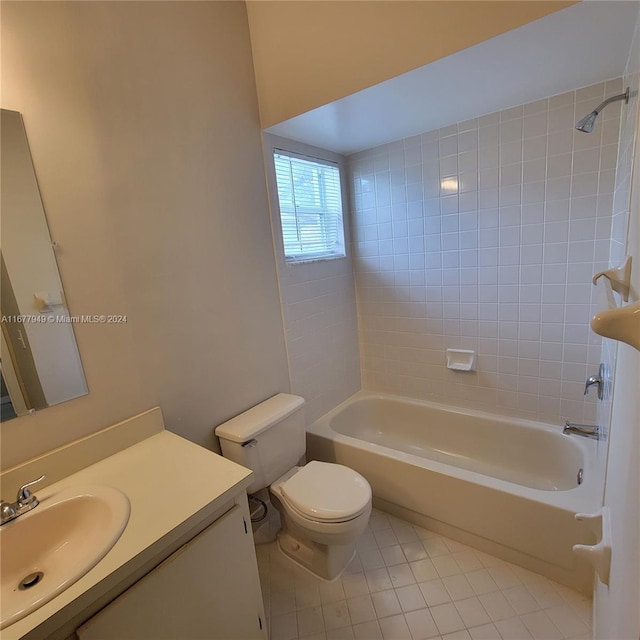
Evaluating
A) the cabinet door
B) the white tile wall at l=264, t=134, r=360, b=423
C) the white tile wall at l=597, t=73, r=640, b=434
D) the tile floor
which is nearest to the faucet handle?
the cabinet door

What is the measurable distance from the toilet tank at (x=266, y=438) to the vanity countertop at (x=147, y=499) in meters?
0.31

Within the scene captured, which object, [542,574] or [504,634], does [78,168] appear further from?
[542,574]

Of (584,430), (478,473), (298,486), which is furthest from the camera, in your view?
(478,473)

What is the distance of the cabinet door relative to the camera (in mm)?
814

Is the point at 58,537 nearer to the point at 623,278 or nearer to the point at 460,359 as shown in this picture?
the point at 623,278

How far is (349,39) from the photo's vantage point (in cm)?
138

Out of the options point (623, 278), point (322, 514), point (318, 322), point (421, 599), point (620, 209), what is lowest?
point (421, 599)

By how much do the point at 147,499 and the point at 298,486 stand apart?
0.75 metres

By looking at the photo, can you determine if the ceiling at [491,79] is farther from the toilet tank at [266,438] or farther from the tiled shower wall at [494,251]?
the toilet tank at [266,438]

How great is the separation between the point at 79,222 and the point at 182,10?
3.24 ft

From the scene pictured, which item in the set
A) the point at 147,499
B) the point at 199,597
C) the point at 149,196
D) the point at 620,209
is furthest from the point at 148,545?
the point at 620,209

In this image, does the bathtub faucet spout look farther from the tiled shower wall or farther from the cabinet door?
the cabinet door

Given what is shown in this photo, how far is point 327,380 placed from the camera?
7.62 feet

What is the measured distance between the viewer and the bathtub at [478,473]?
145cm
